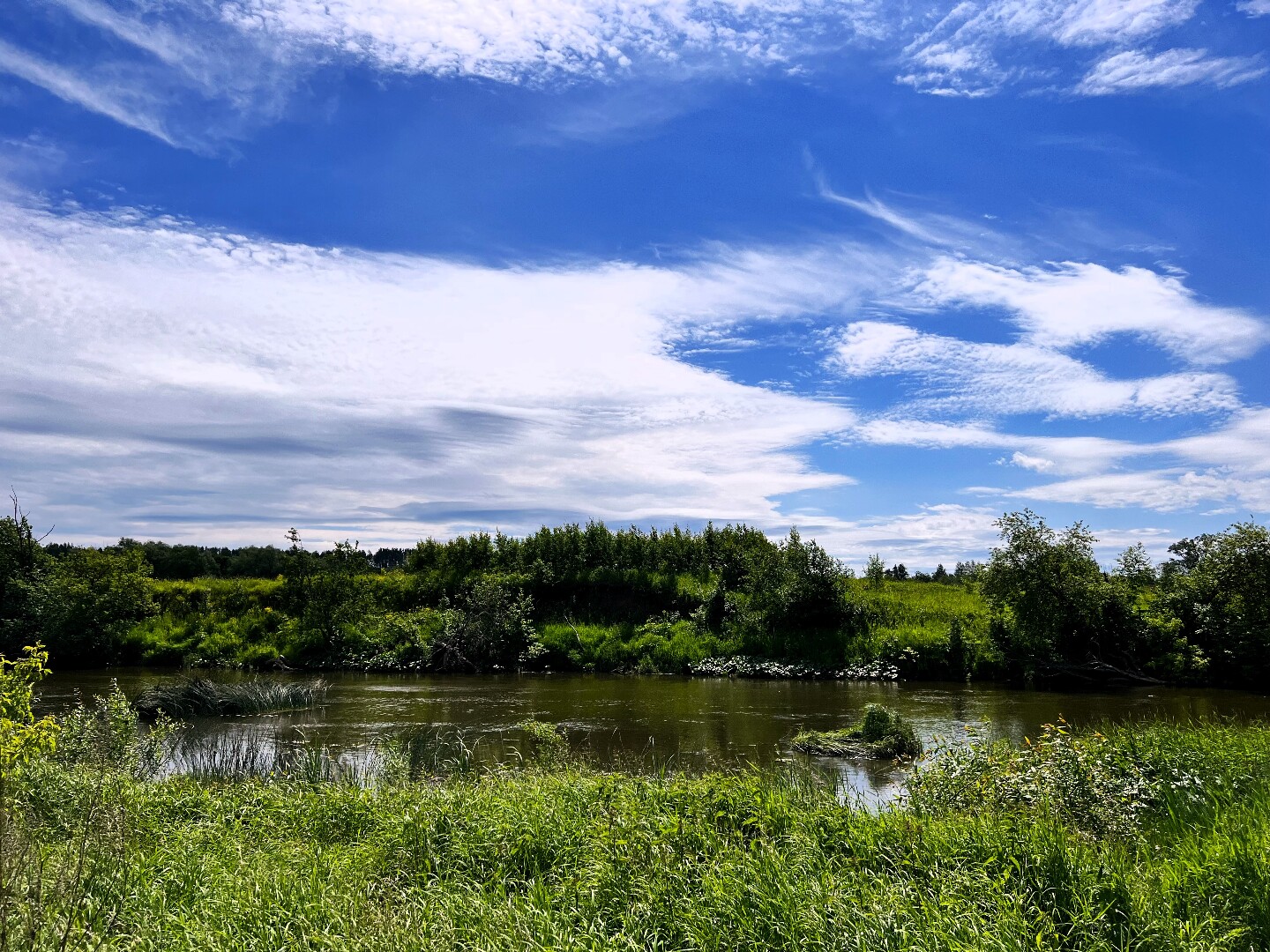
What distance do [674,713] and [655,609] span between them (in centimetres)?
1336

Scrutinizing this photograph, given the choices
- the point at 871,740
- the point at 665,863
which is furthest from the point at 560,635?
the point at 665,863

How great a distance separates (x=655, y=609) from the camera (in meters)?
32.7

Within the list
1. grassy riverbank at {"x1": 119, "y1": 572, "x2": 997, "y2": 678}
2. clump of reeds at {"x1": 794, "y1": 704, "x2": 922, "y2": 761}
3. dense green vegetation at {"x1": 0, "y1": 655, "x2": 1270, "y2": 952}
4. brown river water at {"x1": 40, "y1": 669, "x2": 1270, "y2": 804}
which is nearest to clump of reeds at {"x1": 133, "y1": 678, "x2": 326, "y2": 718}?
brown river water at {"x1": 40, "y1": 669, "x2": 1270, "y2": 804}

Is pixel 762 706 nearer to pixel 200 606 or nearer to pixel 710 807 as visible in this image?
pixel 710 807

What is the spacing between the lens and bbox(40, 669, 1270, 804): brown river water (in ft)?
48.2

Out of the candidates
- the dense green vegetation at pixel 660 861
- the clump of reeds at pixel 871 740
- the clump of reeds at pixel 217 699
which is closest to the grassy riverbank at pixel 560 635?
the clump of reeds at pixel 217 699

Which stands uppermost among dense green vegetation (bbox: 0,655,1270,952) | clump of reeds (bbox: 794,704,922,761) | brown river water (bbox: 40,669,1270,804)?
dense green vegetation (bbox: 0,655,1270,952)

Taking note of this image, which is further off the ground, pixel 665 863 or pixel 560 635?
pixel 665 863

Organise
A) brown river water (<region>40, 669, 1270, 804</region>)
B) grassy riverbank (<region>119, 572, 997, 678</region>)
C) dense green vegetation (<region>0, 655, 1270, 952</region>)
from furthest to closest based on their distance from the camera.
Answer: grassy riverbank (<region>119, 572, 997, 678</region>)
brown river water (<region>40, 669, 1270, 804</region>)
dense green vegetation (<region>0, 655, 1270, 952</region>)

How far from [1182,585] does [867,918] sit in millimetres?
22723

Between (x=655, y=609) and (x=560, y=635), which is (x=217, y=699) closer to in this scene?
(x=560, y=635)

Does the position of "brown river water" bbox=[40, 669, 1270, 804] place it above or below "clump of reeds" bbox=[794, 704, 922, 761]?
below

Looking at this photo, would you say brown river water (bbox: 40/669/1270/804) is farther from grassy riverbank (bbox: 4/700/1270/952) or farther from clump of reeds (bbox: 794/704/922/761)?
grassy riverbank (bbox: 4/700/1270/952)

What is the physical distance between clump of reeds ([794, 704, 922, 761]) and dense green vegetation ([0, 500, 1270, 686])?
417 inches
